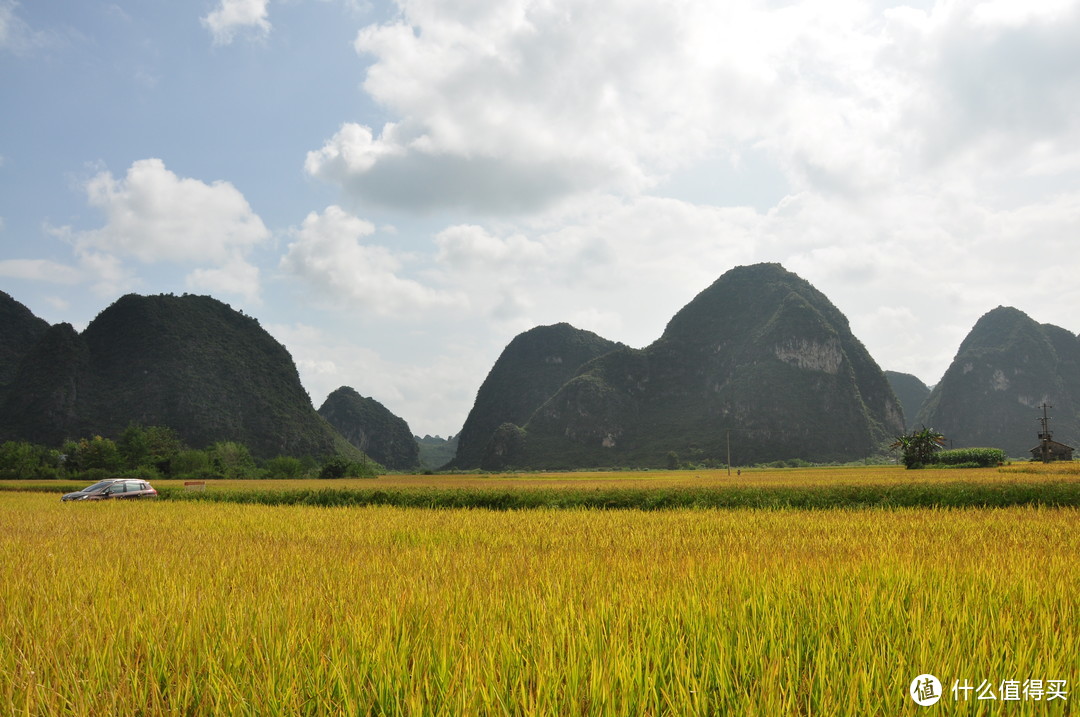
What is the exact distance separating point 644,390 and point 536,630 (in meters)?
183

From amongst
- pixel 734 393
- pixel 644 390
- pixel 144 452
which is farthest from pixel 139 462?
pixel 644 390

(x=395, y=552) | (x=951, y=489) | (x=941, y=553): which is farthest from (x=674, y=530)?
(x=951, y=489)

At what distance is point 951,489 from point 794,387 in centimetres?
14542

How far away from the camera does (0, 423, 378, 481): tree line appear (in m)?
59.1

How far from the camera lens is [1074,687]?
2.70m

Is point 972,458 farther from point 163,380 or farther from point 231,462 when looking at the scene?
point 163,380

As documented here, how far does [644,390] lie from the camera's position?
183625 mm

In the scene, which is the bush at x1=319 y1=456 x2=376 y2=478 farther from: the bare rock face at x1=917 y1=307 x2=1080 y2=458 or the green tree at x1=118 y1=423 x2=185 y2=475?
the bare rock face at x1=917 y1=307 x2=1080 y2=458

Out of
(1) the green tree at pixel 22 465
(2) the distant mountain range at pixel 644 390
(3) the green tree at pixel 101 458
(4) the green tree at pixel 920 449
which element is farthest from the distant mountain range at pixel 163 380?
(4) the green tree at pixel 920 449

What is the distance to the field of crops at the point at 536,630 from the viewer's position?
2.67 metres

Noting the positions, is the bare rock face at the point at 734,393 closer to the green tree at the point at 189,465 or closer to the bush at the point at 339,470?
the bush at the point at 339,470

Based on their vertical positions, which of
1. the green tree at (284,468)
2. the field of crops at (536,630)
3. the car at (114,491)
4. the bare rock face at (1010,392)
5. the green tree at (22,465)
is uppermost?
the bare rock face at (1010,392)

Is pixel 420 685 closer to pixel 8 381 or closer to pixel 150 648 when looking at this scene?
pixel 150 648

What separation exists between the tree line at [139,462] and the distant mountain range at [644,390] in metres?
36.5
